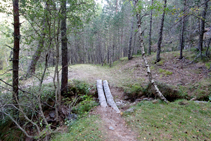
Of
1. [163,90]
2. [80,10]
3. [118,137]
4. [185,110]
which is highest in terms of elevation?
[80,10]

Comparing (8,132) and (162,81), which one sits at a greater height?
(162,81)

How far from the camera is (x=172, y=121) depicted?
3.89 metres

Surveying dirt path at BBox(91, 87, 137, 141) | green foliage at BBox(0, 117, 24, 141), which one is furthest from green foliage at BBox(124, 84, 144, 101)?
green foliage at BBox(0, 117, 24, 141)

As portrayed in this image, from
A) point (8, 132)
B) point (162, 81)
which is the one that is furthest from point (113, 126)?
point (162, 81)

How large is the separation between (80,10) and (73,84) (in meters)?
4.71

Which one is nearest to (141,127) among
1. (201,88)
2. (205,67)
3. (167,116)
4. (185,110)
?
(167,116)

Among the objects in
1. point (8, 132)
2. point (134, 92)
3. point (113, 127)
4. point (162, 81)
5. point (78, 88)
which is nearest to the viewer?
point (113, 127)

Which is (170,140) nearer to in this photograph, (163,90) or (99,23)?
(163,90)

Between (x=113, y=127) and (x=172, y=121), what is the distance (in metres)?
2.13

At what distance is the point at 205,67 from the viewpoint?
26.6 ft

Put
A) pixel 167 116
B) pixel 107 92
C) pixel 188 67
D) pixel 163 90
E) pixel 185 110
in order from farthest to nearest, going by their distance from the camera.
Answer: pixel 188 67 < pixel 107 92 < pixel 163 90 < pixel 185 110 < pixel 167 116

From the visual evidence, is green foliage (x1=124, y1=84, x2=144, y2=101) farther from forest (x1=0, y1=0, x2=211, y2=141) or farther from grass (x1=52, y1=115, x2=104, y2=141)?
grass (x1=52, y1=115, x2=104, y2=141)

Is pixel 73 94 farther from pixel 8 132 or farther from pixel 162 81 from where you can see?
pixel 162 81

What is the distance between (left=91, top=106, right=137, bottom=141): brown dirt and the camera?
10.8 feet
